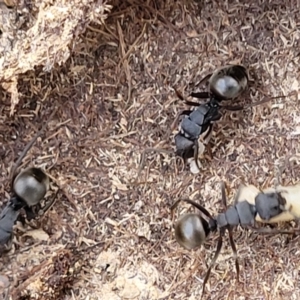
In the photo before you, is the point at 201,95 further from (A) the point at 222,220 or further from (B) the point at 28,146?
(B) the point at 28,146

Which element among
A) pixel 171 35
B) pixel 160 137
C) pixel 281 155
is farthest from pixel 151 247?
pixel 171 35

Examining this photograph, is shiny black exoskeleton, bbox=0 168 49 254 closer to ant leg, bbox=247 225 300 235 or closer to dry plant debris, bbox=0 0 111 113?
dry plant debris, bbox=0 0 111 113

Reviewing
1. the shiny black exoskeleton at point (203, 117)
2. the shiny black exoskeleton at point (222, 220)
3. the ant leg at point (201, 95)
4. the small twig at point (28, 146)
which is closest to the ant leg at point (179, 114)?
the shiny black exoskeleton at point (203, 117)

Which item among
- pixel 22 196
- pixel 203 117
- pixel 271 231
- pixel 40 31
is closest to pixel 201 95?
pixel 203 117

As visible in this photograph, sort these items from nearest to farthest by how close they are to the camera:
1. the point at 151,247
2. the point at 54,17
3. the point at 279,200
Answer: the point at 54,17, the point at 279,200, the point at 151,247

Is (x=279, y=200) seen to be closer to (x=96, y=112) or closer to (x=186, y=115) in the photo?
(x=186, y=115)

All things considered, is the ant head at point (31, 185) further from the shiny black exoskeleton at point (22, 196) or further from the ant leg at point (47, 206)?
the ant leg at point (47, 206)

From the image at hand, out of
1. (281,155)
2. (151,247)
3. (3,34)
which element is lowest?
(151,247)
